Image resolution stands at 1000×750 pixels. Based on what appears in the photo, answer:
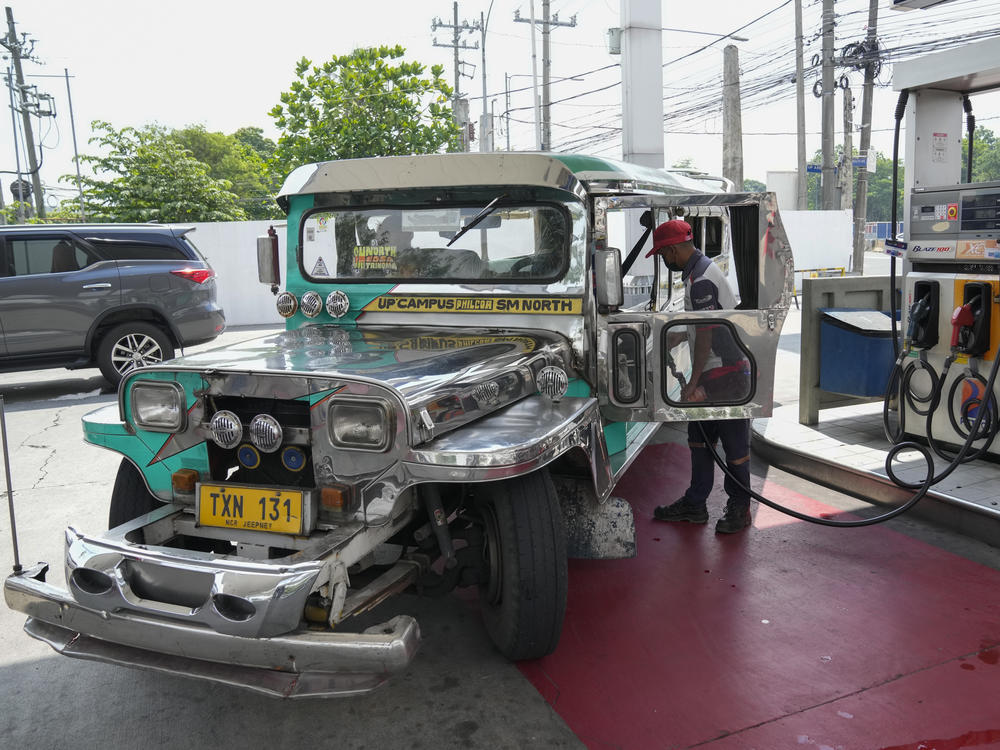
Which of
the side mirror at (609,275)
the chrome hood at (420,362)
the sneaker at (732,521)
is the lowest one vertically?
the sneaker at (732,521)

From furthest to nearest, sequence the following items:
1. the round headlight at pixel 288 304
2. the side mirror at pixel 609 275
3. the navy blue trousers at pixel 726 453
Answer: the navy blue trousers at pixel 726 453 < the round headlight at pixel 288 304 < the side mirror at pixel 609 275

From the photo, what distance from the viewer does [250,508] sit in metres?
2.82

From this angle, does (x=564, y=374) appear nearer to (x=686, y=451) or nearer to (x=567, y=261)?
(x=567, y=261)

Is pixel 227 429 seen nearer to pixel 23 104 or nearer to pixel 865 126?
pixel 865 126

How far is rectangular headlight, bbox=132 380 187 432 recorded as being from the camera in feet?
9.71

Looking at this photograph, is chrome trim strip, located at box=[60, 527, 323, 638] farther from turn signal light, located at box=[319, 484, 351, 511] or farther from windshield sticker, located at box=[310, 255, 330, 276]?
windshield sticker, located at box=[310, 255, 330, 276]

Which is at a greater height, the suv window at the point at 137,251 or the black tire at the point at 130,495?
the suv window at the point at 137,251

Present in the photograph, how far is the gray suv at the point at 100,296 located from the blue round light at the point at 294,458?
6.84 metres

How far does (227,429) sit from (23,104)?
29878 mm

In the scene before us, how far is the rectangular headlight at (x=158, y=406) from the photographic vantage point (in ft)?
9.71

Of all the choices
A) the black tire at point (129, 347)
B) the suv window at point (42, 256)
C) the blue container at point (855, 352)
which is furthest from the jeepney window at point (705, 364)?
the suv window at point (42, 256)

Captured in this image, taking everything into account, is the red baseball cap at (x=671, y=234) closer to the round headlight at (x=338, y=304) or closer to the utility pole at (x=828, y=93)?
the round headlight at (x=338, y=304)

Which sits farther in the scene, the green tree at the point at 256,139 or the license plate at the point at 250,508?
the green tree at the point at 256,139

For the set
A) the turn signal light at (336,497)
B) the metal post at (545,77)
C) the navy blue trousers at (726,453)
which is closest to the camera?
the turn signal light at (336,497)
